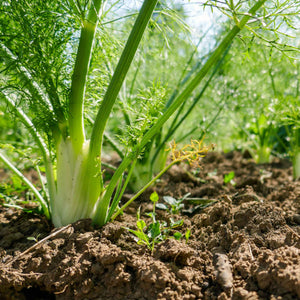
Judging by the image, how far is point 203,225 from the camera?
1318 mm

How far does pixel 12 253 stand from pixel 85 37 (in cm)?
85

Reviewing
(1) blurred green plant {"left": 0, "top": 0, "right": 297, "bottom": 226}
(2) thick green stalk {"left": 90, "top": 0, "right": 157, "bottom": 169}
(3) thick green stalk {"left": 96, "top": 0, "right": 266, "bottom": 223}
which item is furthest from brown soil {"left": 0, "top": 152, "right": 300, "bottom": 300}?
(2) thick green stalk {"left": 90, "top": 0, "right": 157, "bottom": 169}

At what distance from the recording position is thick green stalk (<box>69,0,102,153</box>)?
1.16 metres

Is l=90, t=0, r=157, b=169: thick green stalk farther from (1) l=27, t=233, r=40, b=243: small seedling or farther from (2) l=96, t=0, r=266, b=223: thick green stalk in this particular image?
(1) l=27, t=233, r=40, b=243: small seedling

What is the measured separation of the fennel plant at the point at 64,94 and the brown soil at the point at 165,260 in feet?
0.42

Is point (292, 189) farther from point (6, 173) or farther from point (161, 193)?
point (6, 173)

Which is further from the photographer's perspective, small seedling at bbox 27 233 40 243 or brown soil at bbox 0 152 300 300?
small seedling at bbox 27 233 40 243

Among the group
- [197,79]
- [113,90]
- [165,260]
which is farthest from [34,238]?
[197,79]

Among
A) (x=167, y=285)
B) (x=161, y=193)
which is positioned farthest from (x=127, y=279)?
(x=161, y=193)

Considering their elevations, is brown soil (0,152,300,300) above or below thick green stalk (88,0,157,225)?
below

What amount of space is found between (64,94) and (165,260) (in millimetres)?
747

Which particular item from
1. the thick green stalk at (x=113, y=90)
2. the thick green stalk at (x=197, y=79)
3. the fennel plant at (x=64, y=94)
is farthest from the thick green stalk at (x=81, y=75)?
the thick green stalk at (x=197, y=79)

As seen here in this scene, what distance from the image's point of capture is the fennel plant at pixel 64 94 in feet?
3.79

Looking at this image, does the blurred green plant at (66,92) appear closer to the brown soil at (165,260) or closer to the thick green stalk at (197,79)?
the thick green stalk at (197,79)
